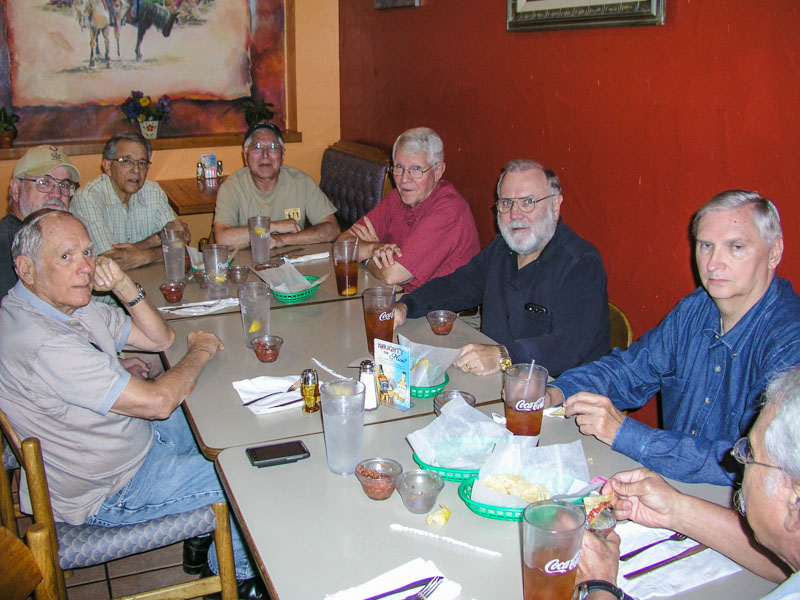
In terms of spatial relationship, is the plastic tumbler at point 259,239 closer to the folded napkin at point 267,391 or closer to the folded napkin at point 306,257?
the folded napkin at point 306,257

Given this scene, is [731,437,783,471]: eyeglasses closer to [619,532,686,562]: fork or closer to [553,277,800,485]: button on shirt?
[619,532,686,562]: fork

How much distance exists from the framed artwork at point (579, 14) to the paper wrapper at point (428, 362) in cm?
169

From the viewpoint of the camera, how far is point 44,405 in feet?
6.83

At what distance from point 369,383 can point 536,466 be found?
0.59 m

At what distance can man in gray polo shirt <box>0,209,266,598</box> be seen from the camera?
81.4 inches

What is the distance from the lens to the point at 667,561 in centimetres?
151

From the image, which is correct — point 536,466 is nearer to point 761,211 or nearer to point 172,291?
point 761,211

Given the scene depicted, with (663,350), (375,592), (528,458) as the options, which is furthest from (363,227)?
(375,592)

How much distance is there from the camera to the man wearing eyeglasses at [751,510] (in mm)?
1287

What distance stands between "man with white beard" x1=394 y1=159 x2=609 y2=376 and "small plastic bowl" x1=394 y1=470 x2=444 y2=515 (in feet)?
2.49

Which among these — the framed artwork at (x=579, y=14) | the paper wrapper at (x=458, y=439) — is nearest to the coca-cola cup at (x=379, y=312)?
the paper wrapper at (x=458, y=439)

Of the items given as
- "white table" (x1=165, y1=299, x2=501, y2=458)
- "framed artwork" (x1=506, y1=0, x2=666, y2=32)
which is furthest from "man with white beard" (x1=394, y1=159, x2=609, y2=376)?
"framed artwork" (x1=506, y1=0, x2=666, y2=32)

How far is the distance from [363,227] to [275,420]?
7.17 ft

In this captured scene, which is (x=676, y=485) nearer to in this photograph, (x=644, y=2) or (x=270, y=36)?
(x=644, y=2)
